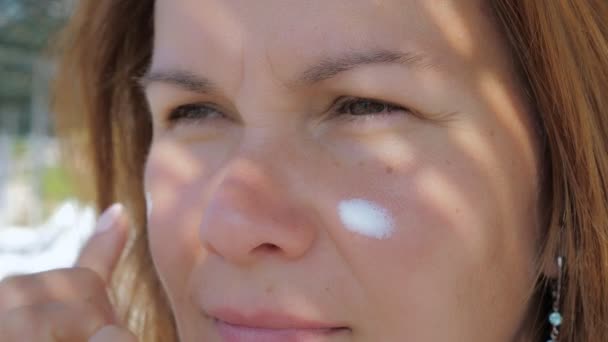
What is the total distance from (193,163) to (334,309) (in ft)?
1.18

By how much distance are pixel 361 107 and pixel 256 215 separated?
9.0 inches

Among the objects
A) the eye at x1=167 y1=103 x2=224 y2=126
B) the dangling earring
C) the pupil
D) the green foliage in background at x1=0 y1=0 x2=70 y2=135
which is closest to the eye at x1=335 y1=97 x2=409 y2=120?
the pupil

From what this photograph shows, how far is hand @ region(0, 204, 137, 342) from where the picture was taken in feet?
3.18

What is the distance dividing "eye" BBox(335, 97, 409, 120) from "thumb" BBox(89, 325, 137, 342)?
1.47 feet

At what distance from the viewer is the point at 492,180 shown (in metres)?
0.95

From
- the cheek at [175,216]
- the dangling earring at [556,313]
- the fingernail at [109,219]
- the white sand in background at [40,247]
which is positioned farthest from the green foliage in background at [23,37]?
the dangling earring at [556,313]

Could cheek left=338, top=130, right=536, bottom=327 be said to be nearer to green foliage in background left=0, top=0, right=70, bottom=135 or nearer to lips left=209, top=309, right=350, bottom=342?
lips left=209, top=309, right=350, bottom=342

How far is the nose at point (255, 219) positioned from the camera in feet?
2.91

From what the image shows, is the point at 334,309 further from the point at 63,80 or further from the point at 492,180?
the point at 63,80

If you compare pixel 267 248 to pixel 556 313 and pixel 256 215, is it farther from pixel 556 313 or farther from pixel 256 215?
pixel 556 313

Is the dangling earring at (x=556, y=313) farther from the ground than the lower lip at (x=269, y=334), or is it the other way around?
the lower lip at (x=269, y=334)

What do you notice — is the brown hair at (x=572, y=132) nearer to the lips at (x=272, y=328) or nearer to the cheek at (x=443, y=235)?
the cheek at (x=443, y=235)

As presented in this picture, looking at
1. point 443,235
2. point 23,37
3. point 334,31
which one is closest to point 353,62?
point 334,31

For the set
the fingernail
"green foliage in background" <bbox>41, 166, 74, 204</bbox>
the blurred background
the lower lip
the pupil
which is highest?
the pupil
